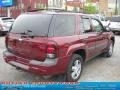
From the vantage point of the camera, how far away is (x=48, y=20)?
5254 mm

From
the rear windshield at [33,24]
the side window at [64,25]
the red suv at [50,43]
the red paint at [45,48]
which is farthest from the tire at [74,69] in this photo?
the rear windshield at [33,24]

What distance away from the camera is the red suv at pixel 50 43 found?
198 inches

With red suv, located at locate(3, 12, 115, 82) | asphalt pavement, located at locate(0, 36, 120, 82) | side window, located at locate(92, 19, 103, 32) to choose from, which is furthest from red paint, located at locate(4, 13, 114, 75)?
side window, located at locate(92, 19, 103, 32)

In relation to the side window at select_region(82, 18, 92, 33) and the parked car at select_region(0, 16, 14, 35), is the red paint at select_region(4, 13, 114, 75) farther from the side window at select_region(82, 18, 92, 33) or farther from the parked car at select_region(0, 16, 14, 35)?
the parked car at select_region(0, 16, 14, 35)

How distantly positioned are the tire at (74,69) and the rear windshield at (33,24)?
1.01 m

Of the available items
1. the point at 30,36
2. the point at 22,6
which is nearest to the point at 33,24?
the point at 30,36

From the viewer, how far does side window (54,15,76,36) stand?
5.24 meters

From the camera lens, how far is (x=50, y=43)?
4.96m

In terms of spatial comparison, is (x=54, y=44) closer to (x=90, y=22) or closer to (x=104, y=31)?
(x=90, y=22)

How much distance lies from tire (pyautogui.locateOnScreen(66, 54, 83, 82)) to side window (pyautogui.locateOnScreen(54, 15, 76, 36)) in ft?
2.02

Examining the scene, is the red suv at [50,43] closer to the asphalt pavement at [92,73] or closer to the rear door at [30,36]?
the rear door at [30,36]

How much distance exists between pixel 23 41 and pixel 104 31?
339cm

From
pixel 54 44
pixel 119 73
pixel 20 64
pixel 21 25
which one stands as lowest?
pixel 119 73

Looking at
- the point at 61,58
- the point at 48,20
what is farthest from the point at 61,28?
the point at 61,58
